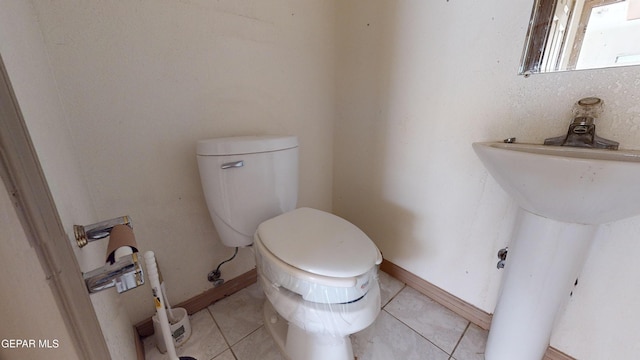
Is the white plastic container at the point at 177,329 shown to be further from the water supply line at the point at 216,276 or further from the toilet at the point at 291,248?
the toilet at the point at 291,248

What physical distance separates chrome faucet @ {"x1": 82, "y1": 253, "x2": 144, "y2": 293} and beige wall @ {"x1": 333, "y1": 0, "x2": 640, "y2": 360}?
0.95m

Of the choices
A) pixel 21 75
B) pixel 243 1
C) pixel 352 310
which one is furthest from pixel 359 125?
pixel 21 75

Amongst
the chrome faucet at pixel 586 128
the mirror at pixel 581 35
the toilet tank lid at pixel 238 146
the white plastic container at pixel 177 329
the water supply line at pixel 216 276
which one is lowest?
the white plastic container at pixel 177 329

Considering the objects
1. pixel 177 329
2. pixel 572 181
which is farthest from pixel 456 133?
pixel 177 329

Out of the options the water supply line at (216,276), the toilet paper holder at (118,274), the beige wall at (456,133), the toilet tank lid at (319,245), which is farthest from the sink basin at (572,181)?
the water supply line at (216,276)

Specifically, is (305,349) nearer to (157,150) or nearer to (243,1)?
(157,150)

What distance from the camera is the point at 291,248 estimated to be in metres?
0.67

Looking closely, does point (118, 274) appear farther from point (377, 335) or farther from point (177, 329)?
point (377, 335)

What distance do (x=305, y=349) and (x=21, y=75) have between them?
88cm

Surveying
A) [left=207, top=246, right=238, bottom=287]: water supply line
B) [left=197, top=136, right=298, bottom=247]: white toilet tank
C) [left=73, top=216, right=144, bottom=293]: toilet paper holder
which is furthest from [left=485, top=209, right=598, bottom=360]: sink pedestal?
[left=207, top=246, right=238, bottom=287]: water supply line

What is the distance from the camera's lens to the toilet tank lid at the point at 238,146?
0.76 meters

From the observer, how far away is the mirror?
1.91 feet

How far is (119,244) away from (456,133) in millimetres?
960

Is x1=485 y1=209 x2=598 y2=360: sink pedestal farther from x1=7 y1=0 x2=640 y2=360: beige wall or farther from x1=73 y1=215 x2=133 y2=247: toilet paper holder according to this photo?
x1=73 y1=215 x2=133 y2=247: toilet paper holder
